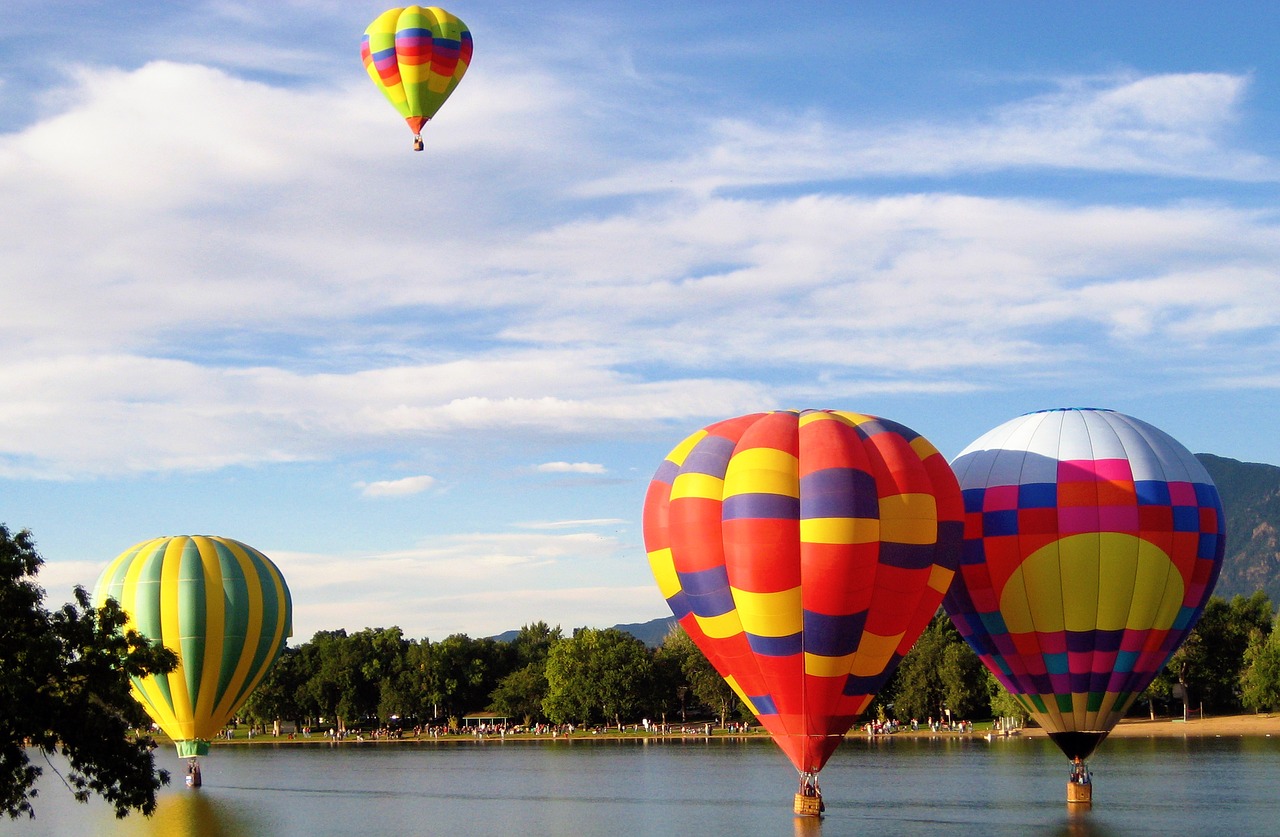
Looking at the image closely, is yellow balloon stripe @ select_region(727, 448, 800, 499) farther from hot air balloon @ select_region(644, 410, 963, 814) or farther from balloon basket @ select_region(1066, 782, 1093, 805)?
balloon basket @ select_region(1066, 782, 1093, 805)

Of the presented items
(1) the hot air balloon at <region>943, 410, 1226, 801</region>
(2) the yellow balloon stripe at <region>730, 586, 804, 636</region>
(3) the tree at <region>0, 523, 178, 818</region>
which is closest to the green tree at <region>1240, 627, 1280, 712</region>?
(1) the hot air balloon at <region>943, 410, 1226, 801</region>

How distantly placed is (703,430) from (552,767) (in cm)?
3036

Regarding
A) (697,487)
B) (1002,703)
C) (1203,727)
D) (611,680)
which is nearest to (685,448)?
(697,487)

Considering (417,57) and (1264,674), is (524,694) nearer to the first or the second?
(1264,674)

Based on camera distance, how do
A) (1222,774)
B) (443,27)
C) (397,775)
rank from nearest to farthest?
(443,27)
(1222,774)
(397,775)

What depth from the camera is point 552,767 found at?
204 feet

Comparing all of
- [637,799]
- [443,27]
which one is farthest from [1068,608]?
[443,27]

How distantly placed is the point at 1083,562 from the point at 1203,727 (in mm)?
45050

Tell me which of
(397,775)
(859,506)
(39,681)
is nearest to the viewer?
(39,681)

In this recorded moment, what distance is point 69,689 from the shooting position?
79.2 feet

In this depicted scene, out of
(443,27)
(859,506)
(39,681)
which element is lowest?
(39,681)

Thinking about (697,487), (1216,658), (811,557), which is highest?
(697,487)

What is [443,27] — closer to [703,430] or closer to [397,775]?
[703,430]

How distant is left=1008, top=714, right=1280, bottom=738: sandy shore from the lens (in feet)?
241
